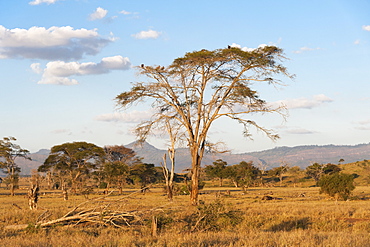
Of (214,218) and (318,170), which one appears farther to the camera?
(318,170)

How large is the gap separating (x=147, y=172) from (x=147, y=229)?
64044 mm

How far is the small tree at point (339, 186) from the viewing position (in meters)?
37.4

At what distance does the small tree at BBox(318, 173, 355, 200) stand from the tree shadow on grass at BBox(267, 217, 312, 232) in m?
19.0

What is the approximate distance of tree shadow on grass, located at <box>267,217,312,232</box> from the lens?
18.5 meters

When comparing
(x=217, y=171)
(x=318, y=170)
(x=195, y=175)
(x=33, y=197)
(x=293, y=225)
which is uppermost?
(x=195, y=175)

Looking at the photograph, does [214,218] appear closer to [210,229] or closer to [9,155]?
[210,229]

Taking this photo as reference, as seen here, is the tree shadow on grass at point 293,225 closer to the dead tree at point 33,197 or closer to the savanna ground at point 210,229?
the savanna ground at point 210,229

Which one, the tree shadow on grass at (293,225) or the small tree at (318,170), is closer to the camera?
the tree shadow on grass at (293,225)

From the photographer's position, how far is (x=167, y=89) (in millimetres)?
30328

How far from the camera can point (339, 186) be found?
3762 cm

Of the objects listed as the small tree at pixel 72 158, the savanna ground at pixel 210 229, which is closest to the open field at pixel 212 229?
the savanna ground at pixel 210 229

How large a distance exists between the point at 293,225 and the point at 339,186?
67.5 ft

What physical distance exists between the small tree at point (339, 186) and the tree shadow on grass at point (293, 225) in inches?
748

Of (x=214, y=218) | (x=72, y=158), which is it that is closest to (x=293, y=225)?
(x=214, y=218)
